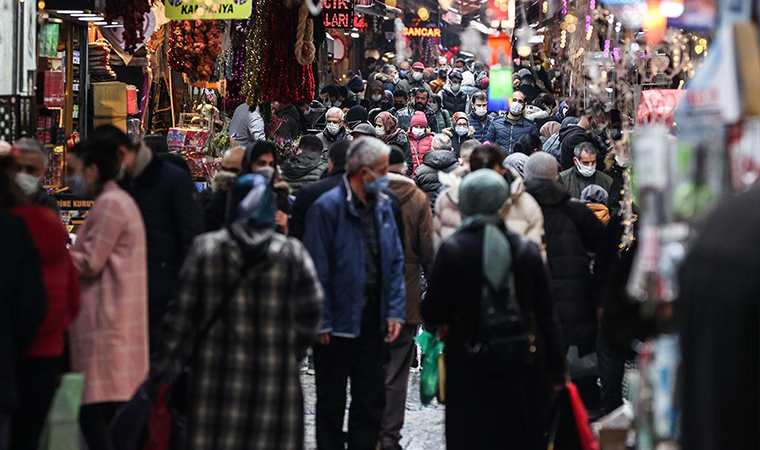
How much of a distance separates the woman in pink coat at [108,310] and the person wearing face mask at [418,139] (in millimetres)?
9894

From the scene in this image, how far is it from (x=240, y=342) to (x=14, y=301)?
1.10 meters

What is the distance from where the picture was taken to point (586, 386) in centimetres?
920

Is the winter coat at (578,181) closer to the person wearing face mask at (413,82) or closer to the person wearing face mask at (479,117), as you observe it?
the person wearing face mask at (479,117)

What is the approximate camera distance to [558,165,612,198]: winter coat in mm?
12227

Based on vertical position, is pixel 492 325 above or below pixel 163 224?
below

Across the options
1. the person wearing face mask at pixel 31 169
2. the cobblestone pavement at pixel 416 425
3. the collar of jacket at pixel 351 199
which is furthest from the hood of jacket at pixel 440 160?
the person wearing face mask at pixel 31 169

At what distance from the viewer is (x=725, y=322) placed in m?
2.89

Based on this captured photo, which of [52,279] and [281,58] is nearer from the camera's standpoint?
[52,279]

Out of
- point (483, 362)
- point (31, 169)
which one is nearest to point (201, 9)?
point (31, 169)

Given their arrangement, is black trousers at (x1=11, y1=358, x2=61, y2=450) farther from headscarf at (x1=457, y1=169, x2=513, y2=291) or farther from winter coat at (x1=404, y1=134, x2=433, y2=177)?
winter coat at (x1=404, y1=134, x2=433, y2=177)

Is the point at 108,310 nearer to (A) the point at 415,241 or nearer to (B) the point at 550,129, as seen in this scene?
(A) the point at 415,241

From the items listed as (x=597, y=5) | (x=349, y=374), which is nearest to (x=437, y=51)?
(x=597, y=5)

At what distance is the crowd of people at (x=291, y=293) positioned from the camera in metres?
5.80

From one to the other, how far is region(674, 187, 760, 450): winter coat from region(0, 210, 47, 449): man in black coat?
3.73 metres
